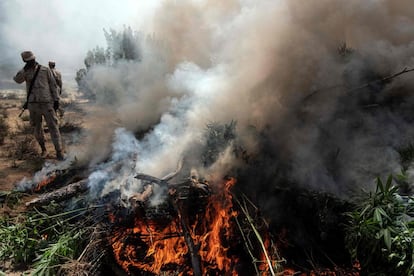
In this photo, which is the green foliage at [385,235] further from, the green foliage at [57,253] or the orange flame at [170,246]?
the green foliage at [57,253]

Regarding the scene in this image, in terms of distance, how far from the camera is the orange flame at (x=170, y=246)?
129 inches

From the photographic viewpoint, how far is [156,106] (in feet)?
21.9

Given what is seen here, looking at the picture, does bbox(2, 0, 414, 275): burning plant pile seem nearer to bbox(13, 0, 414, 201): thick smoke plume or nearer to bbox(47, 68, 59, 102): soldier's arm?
bbox(13, 0, 414, 201): thick smoke plume

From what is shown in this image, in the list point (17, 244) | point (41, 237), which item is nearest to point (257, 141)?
point (41, 237)

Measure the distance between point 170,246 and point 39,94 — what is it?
15.7ft

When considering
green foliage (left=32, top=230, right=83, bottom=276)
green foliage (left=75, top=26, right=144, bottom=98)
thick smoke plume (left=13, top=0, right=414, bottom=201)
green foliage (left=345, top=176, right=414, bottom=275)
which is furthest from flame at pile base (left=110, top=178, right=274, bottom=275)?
green foliage (left=75, top=26, right=144, bottom=98)

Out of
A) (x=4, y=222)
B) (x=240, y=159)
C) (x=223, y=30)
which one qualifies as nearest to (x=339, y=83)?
(x=240, y=159)

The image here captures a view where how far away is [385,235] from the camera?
2.47 metres

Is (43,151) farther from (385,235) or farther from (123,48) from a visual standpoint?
(385,235)

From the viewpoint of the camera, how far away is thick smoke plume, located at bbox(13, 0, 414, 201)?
13.5ft

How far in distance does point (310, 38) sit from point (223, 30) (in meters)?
1.84

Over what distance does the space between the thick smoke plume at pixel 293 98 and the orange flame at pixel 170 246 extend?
2.80 feet

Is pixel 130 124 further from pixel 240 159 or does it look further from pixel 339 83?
pixel 339 83

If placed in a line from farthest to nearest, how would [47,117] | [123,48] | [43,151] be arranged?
[123,48], [43,151], [47,117]
